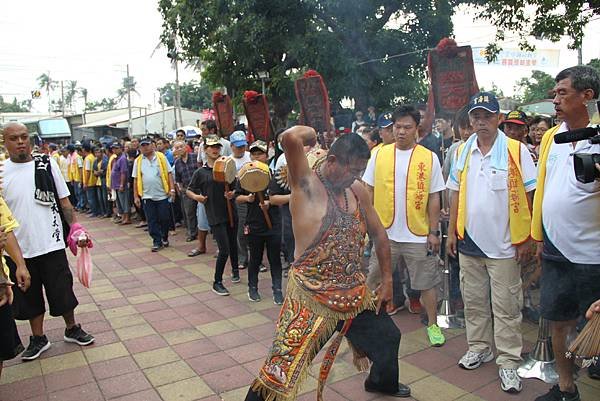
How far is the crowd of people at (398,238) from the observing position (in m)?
2.63

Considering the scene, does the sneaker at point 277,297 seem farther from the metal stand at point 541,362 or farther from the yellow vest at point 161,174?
the yellow vest at point 161,174

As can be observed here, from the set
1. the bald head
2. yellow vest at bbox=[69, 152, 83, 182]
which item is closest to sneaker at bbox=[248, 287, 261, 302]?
the bald head

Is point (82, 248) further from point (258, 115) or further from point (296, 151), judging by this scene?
point (258, 115)

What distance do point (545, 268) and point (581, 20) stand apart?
7070mm

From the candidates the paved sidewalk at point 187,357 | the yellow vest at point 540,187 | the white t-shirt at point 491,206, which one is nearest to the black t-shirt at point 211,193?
the paved sidewalk at point 187,357

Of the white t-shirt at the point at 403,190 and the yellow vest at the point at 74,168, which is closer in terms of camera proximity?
the white t-shirt at the point at 403,190

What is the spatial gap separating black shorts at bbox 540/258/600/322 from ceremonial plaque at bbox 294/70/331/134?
4.96 m

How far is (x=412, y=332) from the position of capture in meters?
4.41

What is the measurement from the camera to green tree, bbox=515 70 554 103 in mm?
35909

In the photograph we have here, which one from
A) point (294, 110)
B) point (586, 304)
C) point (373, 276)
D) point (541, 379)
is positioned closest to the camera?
point (586, 304)

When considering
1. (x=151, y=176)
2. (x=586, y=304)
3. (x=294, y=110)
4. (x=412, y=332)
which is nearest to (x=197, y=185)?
(x=151, y=176)

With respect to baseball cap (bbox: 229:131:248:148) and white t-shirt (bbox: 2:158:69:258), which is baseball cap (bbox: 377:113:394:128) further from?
white t-shirt (bbox: 2:158:69:258)

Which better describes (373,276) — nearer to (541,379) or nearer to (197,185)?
(541,379)

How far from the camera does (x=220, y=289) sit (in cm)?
568
